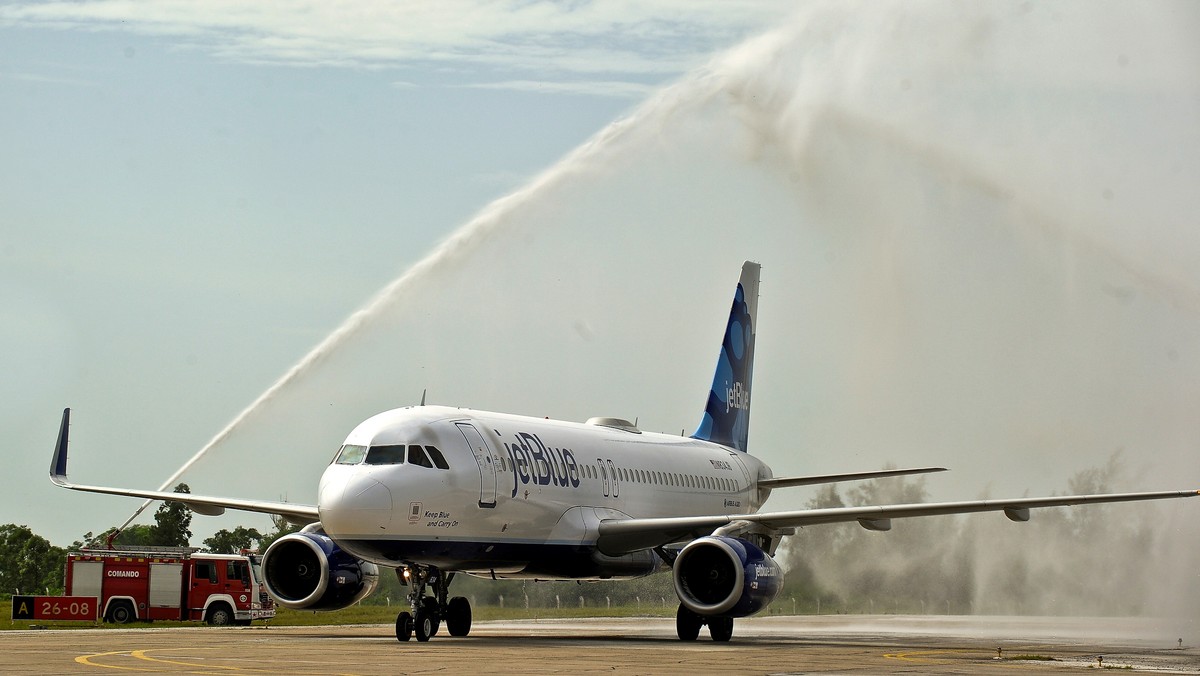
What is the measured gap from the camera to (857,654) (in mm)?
24688

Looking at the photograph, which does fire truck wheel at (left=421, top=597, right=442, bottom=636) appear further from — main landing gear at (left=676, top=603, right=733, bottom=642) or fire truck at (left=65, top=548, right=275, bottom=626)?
fire truck at (left=65, top=548, right=275, bottom=626)

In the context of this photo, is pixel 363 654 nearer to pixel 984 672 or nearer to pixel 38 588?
pixel 984 672

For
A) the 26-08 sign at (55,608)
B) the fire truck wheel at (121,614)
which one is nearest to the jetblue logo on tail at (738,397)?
the fire truck wheel at (121,614)

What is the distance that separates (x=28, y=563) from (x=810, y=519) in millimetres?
58158

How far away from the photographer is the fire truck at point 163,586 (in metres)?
40.3

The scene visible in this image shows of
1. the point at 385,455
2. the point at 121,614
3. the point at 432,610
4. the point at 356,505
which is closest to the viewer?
the point at 356,505

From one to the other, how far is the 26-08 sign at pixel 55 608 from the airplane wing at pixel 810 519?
15032 mm

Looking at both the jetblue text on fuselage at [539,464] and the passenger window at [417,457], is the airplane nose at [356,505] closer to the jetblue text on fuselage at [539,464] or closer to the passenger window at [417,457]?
the passenger window at [417,457]

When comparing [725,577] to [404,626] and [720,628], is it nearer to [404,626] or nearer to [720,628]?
[720,628]

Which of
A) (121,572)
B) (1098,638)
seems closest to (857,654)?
(1098,638)

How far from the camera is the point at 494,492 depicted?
28156 millimetres

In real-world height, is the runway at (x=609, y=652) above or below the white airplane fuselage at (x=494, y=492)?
below

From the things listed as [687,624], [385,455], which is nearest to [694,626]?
[687,624]

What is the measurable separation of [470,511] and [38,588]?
2035 inches
